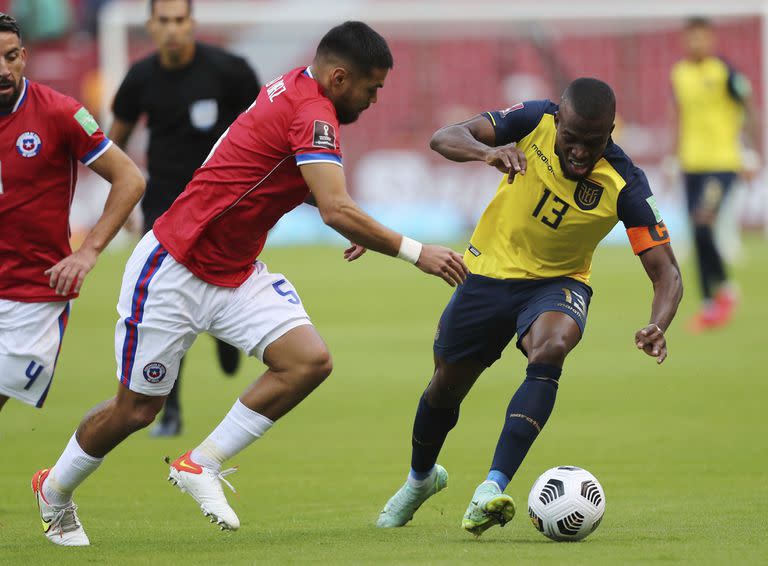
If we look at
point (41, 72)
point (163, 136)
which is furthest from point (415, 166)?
point (163, 136)

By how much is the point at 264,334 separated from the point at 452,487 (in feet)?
6.82

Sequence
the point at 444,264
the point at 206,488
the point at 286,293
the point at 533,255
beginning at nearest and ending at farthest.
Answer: the point at 444,264, the point at 206,488, the point at 286,293, the point at 533,255

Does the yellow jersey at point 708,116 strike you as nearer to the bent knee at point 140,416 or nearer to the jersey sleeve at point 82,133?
the jersey sleeve at point 82,133

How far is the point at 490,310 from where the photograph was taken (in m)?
6.83

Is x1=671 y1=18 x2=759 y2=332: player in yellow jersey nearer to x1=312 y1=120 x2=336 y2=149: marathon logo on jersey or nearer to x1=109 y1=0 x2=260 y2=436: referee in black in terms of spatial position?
x1=109 y1=0 x2=260 y2=436: referee in black

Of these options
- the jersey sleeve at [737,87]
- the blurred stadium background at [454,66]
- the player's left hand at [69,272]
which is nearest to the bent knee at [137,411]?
the player's left hand at [69,272]

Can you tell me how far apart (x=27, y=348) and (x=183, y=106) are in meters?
3.48

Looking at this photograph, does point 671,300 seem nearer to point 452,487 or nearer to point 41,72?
point 452,487

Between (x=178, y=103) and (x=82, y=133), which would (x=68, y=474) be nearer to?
(x=82, y=133)

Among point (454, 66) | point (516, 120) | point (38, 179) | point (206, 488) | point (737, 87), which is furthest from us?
point (454, 66)

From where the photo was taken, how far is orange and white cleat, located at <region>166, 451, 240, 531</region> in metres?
6.00

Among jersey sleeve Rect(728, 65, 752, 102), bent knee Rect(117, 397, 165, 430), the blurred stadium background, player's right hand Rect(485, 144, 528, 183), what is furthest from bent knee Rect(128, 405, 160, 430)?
the blurred stadium background

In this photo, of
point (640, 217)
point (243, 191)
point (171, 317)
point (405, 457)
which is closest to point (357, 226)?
point (243, 191)

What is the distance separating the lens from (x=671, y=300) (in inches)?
253
